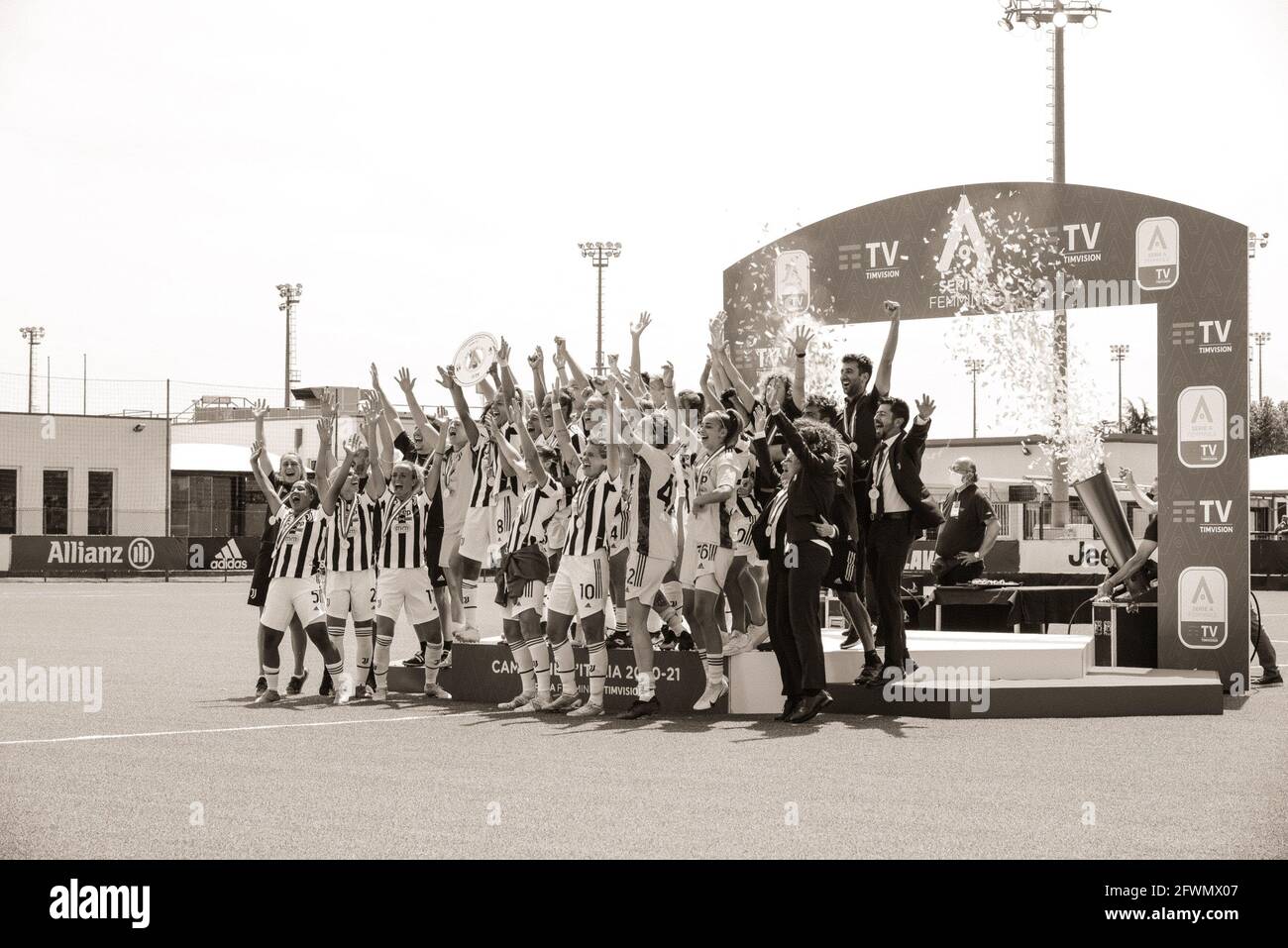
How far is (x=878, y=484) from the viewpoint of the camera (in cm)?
1051

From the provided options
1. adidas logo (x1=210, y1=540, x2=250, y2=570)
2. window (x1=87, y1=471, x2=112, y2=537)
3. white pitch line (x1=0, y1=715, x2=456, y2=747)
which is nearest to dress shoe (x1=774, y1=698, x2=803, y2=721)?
white pitch line (x1=0, y1=715, x2=456, y2=747)

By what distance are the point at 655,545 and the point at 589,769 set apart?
2660 millimetres

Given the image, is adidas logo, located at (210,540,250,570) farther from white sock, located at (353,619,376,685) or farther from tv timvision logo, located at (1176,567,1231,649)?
tv timvision logo, located at (1176,567,1231,649)

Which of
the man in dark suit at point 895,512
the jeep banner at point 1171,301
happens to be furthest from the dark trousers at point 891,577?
the jeep banner at point 1171,301

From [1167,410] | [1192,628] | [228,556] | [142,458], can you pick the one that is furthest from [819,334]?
[142,458]

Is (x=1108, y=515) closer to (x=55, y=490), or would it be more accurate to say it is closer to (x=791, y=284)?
(x=791, y=284)

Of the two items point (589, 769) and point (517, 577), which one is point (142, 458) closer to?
point (517, 577)

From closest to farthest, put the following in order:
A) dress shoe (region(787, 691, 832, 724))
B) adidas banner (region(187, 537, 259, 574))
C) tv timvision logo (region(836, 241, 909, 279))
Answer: dress shoe (region(787, 691, 832, 724)), tv timvision logo (region(836, 241, 909, 279)), adidas banner (region(187, 537, 259, 574))

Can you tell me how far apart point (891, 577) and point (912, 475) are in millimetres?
729

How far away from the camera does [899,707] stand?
33.8 ft

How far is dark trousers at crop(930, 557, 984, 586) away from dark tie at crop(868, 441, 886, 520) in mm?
4361

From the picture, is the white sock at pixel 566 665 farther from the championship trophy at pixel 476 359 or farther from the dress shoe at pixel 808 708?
the championship trophy at pixel 476 359

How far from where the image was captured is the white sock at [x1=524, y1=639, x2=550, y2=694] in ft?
34.8

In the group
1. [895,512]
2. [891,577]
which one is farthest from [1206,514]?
[891,577]
